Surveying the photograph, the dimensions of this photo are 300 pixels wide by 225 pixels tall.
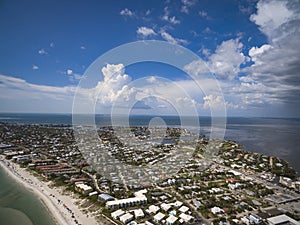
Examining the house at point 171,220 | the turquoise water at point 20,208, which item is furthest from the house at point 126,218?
the turquoise water at point 20,208

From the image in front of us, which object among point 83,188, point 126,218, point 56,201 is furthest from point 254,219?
point 56,201

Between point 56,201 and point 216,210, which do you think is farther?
point 56,201

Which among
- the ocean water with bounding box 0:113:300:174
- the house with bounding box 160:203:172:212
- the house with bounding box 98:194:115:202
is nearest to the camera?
the house with bounding box 160:203:172:212

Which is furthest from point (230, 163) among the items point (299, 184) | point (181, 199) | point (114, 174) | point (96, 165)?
point (96, 165)

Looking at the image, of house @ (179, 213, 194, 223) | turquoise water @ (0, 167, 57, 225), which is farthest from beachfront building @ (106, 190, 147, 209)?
turquoise water @ (0, 167, 57, 225)

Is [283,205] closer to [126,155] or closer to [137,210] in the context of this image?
[137,210]

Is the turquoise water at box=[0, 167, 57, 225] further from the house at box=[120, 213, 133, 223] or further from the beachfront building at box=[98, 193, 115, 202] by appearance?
the house at box=[120, 213, 133, 223]

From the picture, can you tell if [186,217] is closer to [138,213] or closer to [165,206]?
[165,206]
